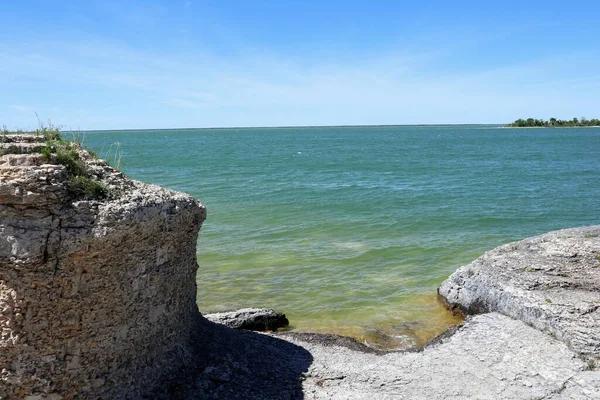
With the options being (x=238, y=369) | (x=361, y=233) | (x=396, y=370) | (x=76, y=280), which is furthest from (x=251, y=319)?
(x=361, y=233)

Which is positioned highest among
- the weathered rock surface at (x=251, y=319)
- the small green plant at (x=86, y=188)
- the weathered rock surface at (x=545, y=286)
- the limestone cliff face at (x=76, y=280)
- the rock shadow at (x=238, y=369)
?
the small green plant at (x=86, y=188)

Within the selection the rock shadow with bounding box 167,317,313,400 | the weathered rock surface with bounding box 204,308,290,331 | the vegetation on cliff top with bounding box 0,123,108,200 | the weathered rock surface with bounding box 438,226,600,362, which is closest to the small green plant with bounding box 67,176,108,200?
the vegetation on cliff top with bounding box 0,123,108,200

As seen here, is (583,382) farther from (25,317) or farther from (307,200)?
(307,200)

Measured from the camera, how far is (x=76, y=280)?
711 cm

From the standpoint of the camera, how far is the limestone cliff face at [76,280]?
6.91 meters

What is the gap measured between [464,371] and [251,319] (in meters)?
5.42

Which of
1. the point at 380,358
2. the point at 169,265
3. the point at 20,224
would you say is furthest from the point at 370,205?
the point at 20,224

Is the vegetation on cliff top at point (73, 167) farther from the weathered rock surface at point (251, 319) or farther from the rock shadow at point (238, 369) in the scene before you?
the weathered rock surface at point (251, 319)

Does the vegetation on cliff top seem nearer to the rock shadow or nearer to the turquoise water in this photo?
the turquoise water

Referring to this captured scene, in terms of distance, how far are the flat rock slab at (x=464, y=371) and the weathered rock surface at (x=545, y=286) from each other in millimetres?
439

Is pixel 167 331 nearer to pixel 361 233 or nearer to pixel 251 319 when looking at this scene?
pixel 251 319

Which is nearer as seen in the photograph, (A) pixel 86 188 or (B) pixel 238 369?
(A) pixel 86 188

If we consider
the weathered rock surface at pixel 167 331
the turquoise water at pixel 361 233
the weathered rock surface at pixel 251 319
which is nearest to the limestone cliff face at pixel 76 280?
the weathered rock surface at pixel 167 331

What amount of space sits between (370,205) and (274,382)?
23132 mm
